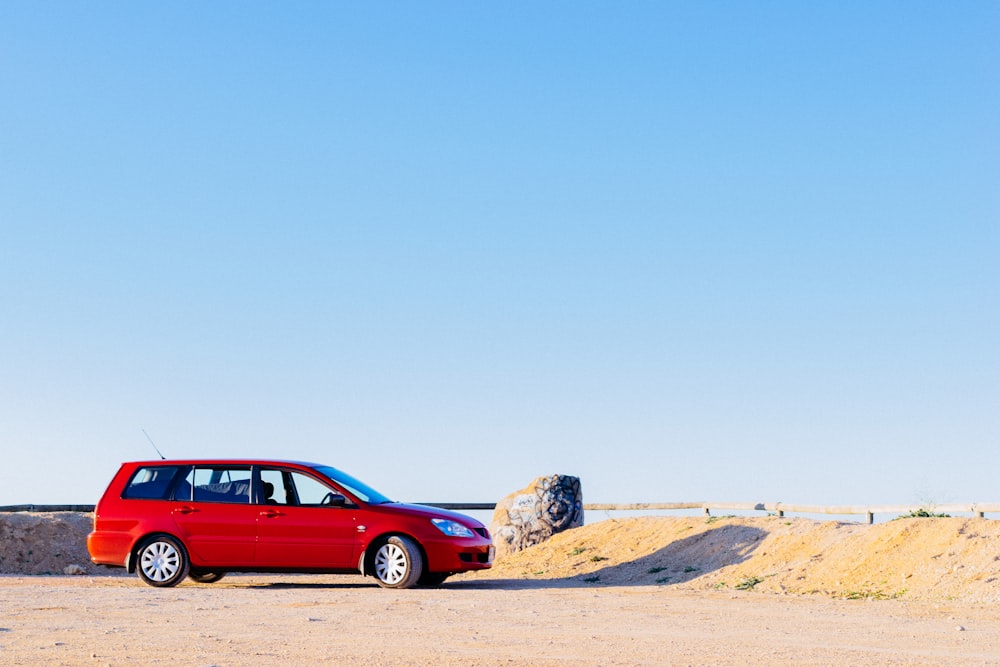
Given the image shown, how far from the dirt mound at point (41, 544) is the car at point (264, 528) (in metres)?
8.49

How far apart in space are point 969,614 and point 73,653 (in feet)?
30.6

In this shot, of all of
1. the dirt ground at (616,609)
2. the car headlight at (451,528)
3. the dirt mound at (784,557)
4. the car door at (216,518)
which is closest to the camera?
the dirt ground at (616,609)

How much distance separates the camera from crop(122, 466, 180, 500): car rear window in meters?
15.5

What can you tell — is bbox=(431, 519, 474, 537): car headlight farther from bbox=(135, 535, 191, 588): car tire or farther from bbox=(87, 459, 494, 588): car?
bbox=(135, 535, 191, 588): car tire

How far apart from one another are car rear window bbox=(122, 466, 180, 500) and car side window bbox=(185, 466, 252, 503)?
23 centimetres

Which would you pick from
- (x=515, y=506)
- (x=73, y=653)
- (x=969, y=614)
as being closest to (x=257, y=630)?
(x=73, y=653)

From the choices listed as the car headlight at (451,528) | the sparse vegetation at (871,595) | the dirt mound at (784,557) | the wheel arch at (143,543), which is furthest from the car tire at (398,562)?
the sparse vegetation at (871,595)

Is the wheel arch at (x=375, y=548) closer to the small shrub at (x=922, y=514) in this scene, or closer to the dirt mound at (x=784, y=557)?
the dirt mound at (x=784, y=557)

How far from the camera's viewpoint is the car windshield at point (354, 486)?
50.3 feet

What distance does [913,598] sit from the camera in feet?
46.8

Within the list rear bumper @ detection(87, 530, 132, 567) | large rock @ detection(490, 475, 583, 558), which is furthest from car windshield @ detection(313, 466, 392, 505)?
large rock @ detection(490, 475, 583, 558)

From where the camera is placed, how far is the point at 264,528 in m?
15.1

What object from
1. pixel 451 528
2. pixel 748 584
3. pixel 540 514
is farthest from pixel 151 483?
pixel 540 514

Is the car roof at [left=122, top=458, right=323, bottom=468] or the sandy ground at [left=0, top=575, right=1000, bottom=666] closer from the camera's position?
the sandy ground at [left=0, top=575, right=1000, bottom=666]
